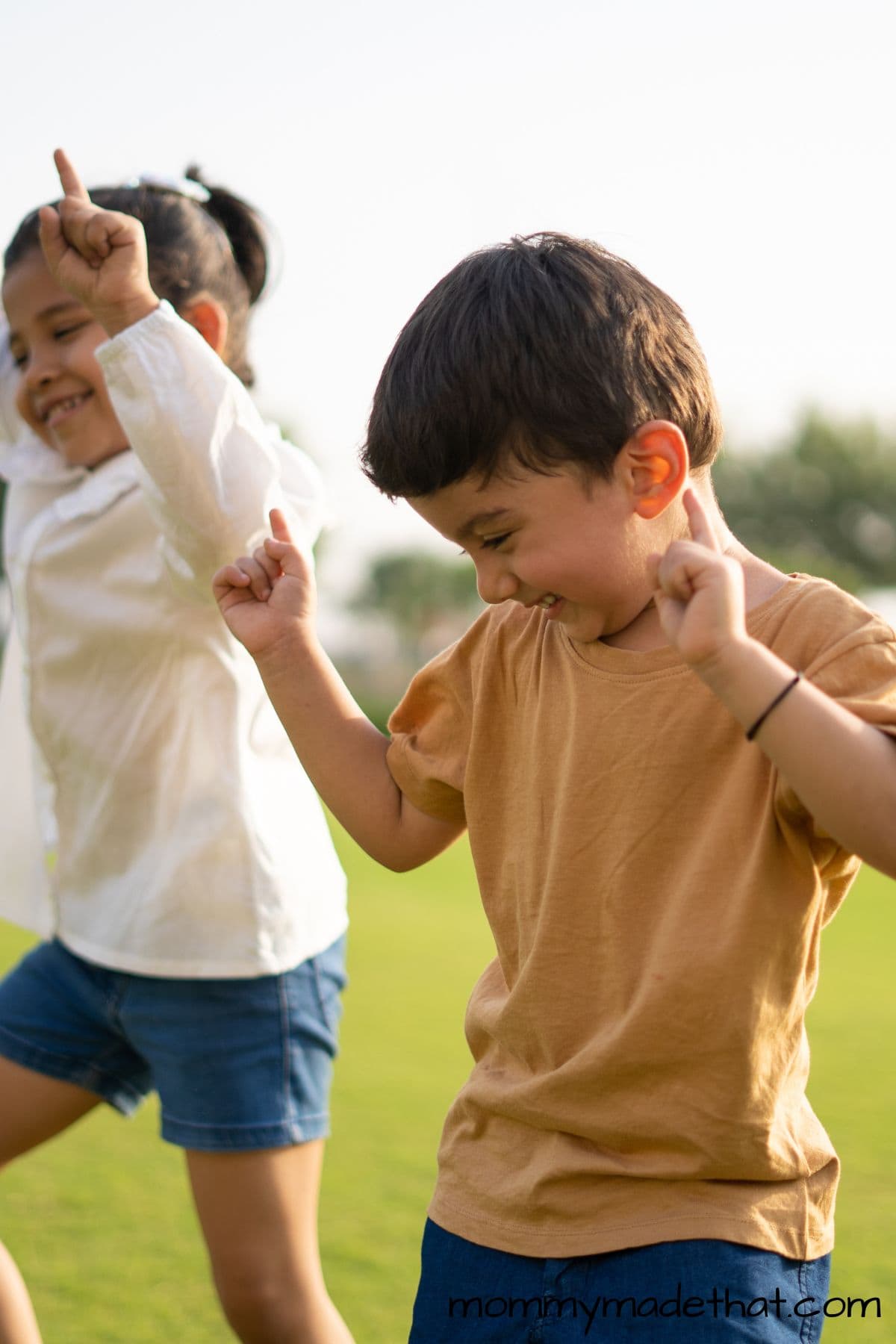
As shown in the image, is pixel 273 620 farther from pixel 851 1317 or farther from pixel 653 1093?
pixel 851 1317

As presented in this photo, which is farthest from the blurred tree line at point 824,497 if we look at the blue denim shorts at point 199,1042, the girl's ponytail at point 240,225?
the blue denim shorts at point 199,1042

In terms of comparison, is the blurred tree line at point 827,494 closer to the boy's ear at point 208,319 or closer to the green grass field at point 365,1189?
the green grass field at point 365,1189

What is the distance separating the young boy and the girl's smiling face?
2.92 ft

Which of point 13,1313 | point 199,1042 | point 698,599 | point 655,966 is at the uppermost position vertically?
point 698,599

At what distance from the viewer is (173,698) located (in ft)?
7.36

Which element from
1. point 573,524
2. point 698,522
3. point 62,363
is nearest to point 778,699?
point 698,522

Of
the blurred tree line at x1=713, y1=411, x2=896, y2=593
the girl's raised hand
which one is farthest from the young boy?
the blurred tree line at x1=713, y1=411, x2=896, y2=593

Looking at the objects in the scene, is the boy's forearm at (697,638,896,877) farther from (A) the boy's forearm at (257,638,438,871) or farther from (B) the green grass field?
(B) the green grass field

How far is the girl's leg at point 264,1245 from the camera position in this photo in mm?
2066

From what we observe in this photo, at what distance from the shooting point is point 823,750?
1280mm

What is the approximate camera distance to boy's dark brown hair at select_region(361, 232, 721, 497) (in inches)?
59.7

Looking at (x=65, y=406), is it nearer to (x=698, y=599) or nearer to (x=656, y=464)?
(x=656, y=464)

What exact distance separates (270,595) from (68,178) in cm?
70

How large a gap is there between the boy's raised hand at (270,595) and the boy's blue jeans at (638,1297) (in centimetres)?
74
